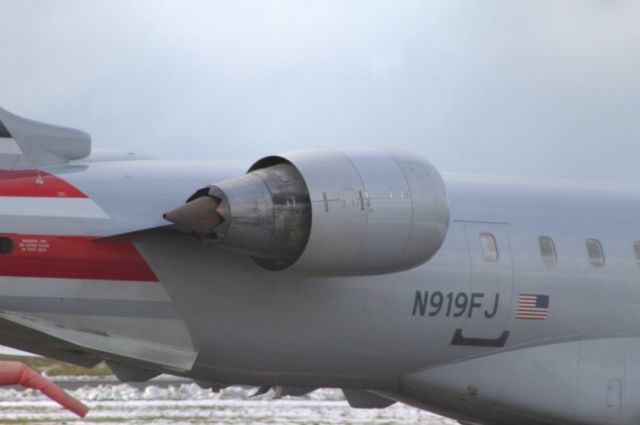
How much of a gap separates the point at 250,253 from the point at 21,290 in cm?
204

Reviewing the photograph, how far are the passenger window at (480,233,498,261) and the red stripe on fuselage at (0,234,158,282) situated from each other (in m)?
3.58

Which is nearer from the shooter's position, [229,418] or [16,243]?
[16,243]

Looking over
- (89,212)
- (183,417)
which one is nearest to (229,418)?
(183,417)

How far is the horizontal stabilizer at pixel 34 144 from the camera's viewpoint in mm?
11430

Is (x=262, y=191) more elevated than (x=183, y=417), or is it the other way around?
(x=262, y=191)

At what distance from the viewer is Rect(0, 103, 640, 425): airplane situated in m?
10.9

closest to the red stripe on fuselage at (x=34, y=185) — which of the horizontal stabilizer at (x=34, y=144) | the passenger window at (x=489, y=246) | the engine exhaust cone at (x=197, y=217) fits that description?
the horizontal stabilizer at (x=34, y=144)

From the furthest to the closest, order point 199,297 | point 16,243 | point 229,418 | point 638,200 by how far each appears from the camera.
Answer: point 229,418 < point 638,200 < point 199,297 < point 16,243

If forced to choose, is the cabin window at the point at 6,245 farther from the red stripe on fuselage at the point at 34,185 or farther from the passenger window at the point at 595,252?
the passenger window at the point at 595,252

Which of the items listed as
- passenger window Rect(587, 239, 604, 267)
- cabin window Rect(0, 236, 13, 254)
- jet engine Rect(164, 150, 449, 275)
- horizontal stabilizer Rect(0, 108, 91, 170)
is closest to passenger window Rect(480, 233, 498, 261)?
passenger window Rect(587, 239, 604, 267)

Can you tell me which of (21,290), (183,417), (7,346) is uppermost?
(21,290)

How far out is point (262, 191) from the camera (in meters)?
10.9

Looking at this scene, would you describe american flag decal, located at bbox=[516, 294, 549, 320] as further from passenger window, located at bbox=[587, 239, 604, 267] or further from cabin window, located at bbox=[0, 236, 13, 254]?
cabin window, located at bbox=[0, 236, 13, 254]

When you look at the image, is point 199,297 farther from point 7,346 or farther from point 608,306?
point 608,306
